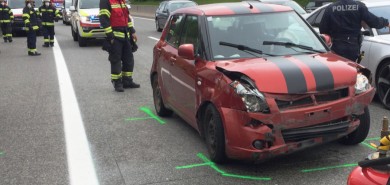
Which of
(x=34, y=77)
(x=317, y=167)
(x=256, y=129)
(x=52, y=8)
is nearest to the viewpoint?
(x=256, y=129)

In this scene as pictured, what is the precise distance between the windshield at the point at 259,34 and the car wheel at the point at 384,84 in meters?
1.82

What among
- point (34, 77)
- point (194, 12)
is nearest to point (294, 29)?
point (194, 12)

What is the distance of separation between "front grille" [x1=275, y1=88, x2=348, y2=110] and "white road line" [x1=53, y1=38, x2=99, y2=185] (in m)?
1.84

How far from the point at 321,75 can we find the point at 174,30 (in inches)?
101

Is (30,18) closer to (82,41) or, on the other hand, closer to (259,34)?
(82,41)

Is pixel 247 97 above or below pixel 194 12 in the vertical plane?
below

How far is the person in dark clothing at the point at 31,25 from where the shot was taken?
51.7ft

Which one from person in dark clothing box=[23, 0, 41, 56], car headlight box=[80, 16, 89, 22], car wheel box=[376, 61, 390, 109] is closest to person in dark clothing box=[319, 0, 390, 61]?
car wheel box=[376, 61, 390, 109]

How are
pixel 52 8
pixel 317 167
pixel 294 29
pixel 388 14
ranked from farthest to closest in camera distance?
pixel 52 8, pixel 388 14, pixel 294 29, pixel 317 167

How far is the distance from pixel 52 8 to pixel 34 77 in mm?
7376

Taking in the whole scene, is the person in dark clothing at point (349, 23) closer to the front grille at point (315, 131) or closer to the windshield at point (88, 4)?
the front grille at point (315, 131)

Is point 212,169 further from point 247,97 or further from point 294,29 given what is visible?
point 294,29

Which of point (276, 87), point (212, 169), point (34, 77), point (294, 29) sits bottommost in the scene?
point (34, 77)

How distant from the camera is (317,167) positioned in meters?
4.77
